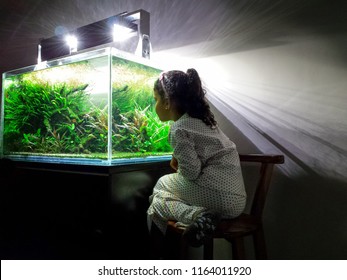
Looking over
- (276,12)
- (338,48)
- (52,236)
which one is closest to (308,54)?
(338,48)

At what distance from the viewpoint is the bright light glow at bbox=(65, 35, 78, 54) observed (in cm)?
217

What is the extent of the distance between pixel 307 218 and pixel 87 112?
1182 mm

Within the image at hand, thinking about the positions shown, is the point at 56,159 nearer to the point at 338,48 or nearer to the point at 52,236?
the point at 52,236

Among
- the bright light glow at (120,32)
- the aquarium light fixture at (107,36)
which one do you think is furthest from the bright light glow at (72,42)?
the bright light glow at (120,32)

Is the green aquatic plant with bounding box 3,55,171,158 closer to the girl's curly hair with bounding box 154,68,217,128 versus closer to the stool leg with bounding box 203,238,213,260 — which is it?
the girl's curly hair with bounding box 154,68,217,128

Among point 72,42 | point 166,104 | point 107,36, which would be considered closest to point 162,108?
point 166,104

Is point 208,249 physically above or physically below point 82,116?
below

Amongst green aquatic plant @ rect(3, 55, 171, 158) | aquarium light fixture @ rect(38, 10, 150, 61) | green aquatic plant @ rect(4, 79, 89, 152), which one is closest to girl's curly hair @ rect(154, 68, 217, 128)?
green aquatic plant @ rect(3, 55, 171, 158)

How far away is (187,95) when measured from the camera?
1.33 m

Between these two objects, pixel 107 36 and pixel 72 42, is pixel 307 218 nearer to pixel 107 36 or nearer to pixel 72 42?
pixel 107 36

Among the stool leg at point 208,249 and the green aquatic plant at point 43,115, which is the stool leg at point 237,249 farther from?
the green aquatic plant at point 43,115

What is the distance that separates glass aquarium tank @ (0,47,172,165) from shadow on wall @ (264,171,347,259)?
66 centimetres
